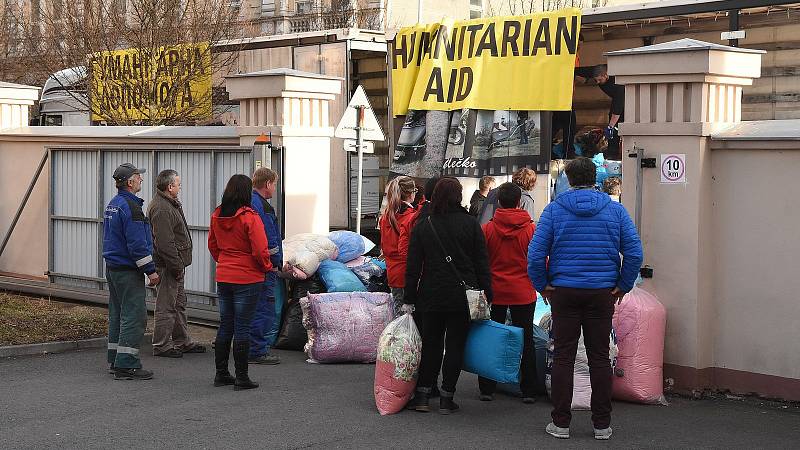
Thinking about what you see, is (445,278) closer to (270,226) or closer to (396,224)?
(396,224)

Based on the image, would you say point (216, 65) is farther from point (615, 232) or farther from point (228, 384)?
point (615, 232)

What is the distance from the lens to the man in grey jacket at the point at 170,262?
405 inches

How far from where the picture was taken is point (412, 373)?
8.16 meters

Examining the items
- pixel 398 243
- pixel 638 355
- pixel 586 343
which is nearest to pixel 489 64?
pixel 398 243

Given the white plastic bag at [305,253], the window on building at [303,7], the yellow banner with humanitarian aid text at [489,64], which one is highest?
the window on building at [303,7]

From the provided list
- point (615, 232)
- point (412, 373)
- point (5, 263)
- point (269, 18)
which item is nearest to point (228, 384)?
point (412, 373)

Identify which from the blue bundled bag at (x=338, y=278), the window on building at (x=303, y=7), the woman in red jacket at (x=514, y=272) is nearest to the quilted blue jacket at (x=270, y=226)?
the blue bundled bag at (x=338, y=278)

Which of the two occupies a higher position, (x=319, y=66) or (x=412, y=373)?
(x=319, y=66)

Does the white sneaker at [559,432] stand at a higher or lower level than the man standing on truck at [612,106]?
lower

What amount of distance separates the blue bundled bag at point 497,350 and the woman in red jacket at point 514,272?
19.6 inches

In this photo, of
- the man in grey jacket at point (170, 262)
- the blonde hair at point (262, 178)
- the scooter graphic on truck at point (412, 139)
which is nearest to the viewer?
the blonde hair at point (262, 178)

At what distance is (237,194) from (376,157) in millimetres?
9472

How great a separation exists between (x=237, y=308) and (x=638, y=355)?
10.2ft

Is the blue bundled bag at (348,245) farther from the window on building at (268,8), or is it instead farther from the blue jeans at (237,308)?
the window on building at (268,8)
